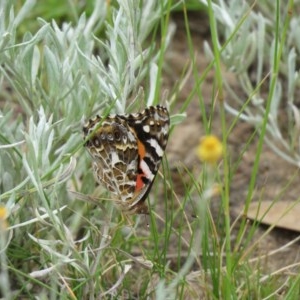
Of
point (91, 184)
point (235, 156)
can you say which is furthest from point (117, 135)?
point (235, 156)

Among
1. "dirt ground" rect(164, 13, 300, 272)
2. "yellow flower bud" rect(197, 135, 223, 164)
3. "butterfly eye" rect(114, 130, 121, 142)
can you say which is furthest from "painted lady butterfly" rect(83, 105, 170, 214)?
"yellow flower bud" rect(197, 135, 223, 164)

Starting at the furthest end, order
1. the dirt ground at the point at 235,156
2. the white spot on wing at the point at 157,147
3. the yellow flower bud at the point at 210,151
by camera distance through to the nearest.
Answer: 1. the dirt ground at the point at 235,156
2. the white spot on wing at the point at 157,147
3. the yellow flower bud at the point at 210,151

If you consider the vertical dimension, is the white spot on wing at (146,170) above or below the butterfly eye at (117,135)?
below

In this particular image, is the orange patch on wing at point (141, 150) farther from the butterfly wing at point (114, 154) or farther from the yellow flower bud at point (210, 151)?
the yellow flower bud at point (210, 151)

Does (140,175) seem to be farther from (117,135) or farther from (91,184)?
(91,184)

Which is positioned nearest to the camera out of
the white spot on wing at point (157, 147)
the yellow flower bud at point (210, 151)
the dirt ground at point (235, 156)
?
the yellow flower bud at point (210, 151)

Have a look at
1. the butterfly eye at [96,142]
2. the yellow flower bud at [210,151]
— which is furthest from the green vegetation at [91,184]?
the yellow flower bud at [210,151]
